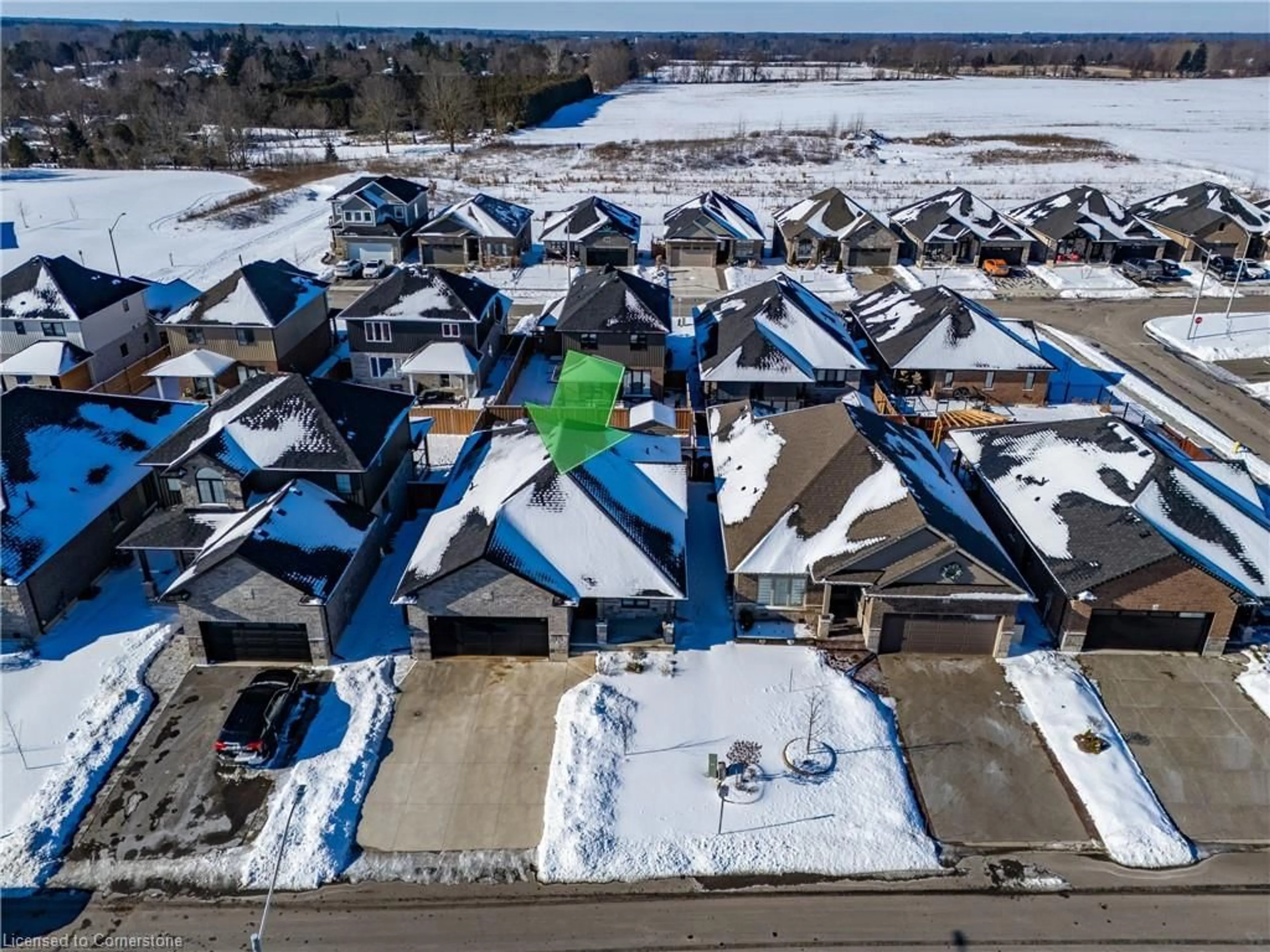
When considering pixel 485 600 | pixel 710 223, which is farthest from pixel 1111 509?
pixel 710 223

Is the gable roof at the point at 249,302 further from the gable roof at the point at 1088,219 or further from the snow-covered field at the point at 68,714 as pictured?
the gable roof at the point at 1088,219

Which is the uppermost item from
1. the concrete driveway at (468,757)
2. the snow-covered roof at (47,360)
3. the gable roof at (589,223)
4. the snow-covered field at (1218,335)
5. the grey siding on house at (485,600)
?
the gable roof at (589,223)

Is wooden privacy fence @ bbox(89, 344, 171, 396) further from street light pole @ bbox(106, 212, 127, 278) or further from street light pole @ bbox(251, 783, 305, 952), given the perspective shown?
street light pole @ bbox(251, 783, 305, 952)

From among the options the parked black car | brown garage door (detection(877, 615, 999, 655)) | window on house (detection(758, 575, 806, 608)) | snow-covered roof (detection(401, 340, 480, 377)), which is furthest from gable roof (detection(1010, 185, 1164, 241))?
the parked black car

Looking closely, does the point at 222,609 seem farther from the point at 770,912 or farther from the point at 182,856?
the point at 770,912

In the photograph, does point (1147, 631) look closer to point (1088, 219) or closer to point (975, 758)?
point (975, 758)

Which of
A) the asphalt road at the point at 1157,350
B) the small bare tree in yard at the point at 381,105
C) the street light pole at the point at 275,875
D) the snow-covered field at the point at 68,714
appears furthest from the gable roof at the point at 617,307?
the small bare tree in yard at the point at 381,105
